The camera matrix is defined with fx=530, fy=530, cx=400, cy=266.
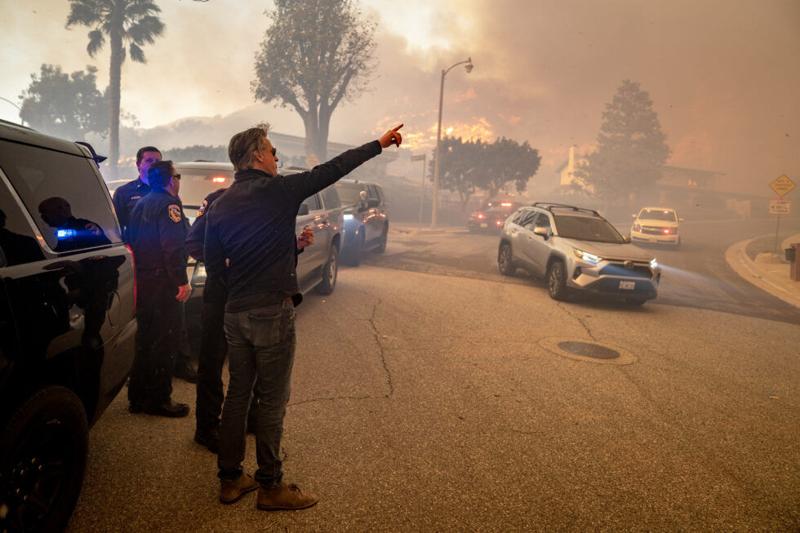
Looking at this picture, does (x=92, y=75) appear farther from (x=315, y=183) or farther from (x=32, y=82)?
(x=315, y=183)

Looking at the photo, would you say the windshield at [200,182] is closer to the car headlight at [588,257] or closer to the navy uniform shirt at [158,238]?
the navy uniform shirt at [158,238]

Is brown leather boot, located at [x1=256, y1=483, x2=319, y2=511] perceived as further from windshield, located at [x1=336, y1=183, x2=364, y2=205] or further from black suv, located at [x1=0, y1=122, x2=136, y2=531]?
windshield, located at [x1=336, y1=183, x2=364, y2=205]

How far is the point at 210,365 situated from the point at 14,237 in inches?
58.3

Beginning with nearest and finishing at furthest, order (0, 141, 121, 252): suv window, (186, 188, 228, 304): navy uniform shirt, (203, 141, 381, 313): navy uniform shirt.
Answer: (0, 141, 121, 252): suv window
(203, 141, 381, 313): navy uniform shirt
(186, 188, 228, 304): navy uniform shirt

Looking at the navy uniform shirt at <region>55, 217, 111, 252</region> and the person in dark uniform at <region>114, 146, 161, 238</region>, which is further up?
the person in dark uniform at <region>114, 146, 161, 238</region>

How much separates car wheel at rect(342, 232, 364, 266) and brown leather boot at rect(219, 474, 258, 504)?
9604 millimetres

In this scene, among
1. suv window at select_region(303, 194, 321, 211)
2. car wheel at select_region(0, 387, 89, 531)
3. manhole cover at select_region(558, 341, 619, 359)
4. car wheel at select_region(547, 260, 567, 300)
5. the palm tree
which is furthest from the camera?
the palm tree

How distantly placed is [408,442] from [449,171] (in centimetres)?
4118

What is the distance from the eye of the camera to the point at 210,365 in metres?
3.44

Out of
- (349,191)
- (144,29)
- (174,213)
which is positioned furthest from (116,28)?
(174,213)

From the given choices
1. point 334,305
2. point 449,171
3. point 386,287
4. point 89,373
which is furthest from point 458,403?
point 449,171

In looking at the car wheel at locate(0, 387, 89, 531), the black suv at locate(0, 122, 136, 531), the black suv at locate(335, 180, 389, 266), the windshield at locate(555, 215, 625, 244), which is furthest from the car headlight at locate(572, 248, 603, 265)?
the car wheel at locate(0, 387, 89, 531)

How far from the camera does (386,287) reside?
10.4 m

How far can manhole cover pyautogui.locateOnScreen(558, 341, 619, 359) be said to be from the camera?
21.1 ft
